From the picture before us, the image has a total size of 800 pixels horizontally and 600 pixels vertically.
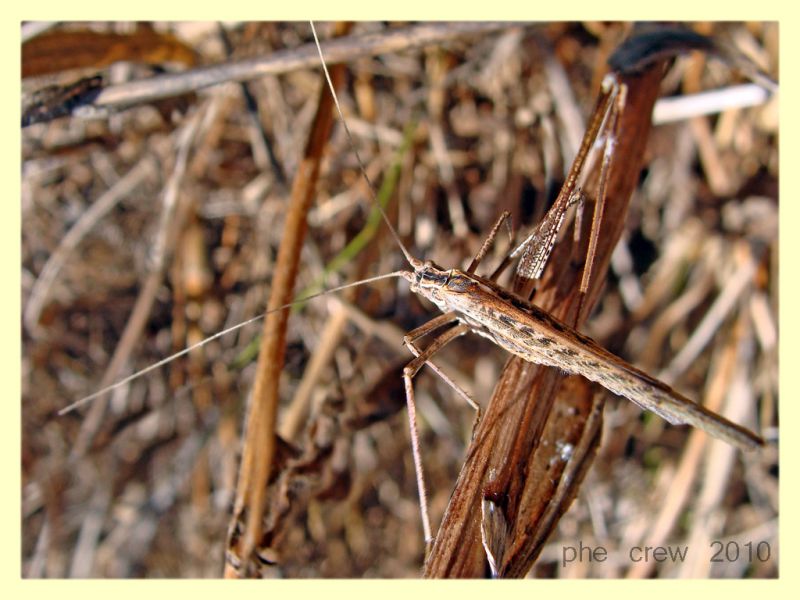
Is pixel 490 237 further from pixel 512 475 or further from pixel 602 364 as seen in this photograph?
pixel 512 475

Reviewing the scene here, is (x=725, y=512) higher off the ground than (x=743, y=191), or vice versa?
(x=743, y=191)

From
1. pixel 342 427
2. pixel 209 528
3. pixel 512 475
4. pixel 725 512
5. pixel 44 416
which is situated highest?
pixel 512 475

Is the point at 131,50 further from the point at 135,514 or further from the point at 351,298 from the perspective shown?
the point at 135,514

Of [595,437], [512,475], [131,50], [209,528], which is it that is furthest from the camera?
[209,528]

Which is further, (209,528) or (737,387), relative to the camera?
(209,528)

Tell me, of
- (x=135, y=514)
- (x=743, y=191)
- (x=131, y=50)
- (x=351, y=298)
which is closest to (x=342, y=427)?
(x=351, y=298)
